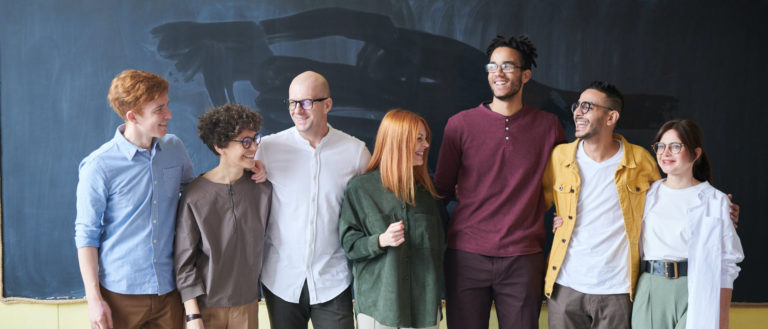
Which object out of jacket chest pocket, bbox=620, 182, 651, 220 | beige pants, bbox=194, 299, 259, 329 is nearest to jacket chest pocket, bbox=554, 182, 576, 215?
jacket chest pocket, bbox=620, 182, 651, 220

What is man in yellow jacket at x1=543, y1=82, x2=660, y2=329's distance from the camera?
2.50m

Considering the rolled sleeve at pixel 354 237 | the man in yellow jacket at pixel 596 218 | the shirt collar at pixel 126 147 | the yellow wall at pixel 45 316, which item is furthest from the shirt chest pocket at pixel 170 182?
the man in yellow jacket at pixel 596 218

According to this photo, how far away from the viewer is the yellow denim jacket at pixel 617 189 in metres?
2.49

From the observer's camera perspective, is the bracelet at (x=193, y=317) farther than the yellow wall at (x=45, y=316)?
No

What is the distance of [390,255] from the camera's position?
92.2 inches

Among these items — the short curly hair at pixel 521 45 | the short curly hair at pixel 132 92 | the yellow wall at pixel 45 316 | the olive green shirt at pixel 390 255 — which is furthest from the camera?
the yellow wall at pixel 45 316

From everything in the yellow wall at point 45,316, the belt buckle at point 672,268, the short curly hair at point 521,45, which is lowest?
the yellow wall at point 45,316

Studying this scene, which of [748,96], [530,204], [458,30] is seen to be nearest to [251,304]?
[530,204]

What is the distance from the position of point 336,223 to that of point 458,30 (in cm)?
144

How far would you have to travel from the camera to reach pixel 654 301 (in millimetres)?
2398

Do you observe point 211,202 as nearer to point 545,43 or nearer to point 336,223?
point 336,223

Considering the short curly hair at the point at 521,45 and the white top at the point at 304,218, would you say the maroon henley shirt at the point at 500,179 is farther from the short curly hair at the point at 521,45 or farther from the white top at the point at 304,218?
the white top at the point at 304,218

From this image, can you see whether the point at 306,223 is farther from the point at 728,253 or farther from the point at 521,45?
the point at 728,253

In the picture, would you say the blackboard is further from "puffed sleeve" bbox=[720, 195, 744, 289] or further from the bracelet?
the bracelet
